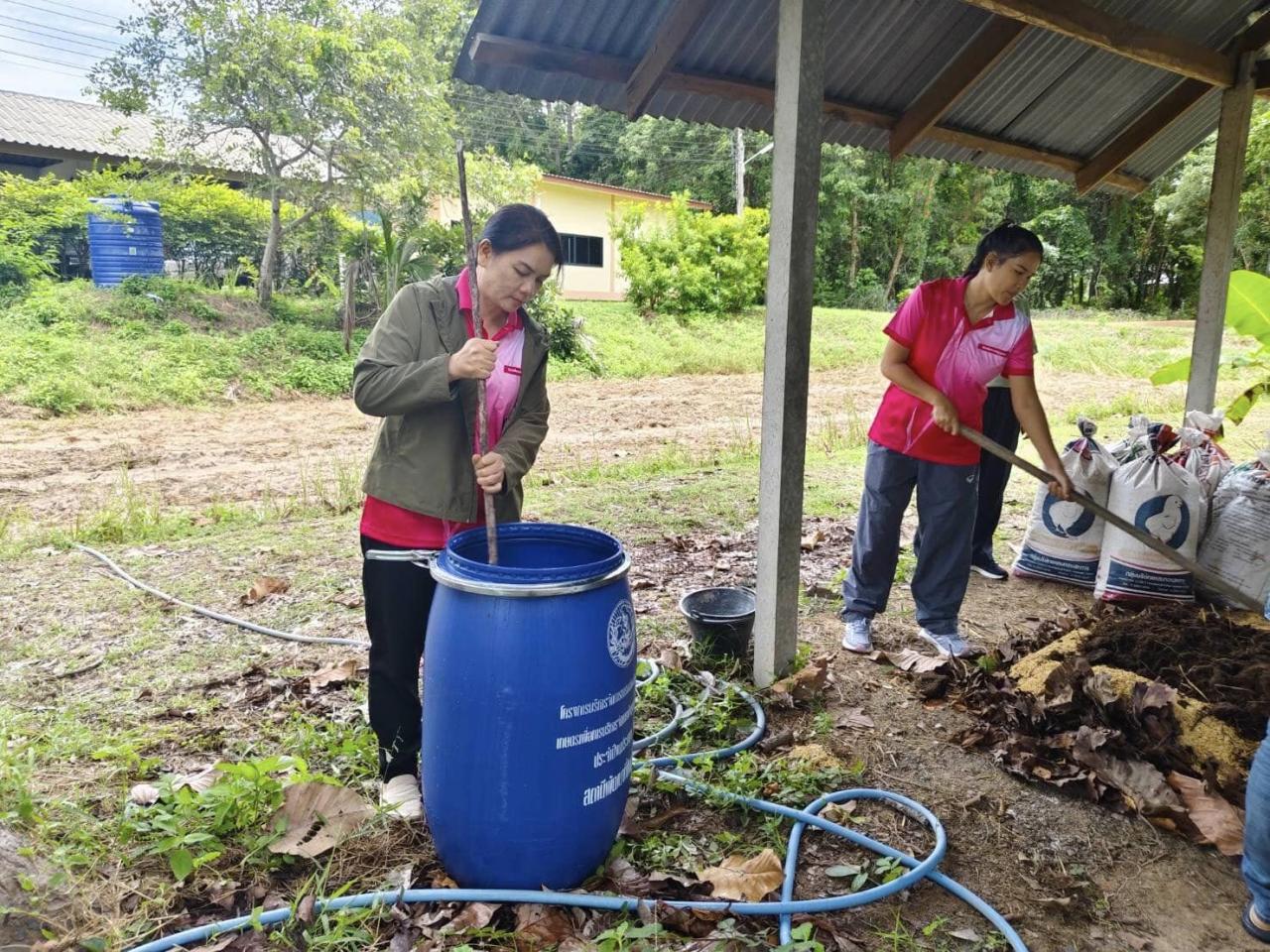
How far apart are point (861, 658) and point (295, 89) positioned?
1354 cm

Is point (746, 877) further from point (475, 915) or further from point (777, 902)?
point (475, 915)

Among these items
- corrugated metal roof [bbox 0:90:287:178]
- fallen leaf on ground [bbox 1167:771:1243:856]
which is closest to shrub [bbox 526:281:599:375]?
corrugated metal roof [bbox 0:90:287:178]

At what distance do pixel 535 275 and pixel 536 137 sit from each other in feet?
117

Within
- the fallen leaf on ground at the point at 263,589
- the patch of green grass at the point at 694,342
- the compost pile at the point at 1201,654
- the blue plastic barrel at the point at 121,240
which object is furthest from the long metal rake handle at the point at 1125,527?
the blue plastic barrel at the point at 121,240

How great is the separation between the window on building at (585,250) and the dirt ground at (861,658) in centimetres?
1512

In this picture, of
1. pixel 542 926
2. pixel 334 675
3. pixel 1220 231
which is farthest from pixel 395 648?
pixel 1220 231

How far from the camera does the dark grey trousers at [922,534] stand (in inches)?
146

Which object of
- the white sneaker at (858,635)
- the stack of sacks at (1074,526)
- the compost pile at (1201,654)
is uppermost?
the stack of sacks at (1074,526)

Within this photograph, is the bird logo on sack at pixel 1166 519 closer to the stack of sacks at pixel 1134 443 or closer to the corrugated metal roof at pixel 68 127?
the stack of sacks at pixel 1134 443

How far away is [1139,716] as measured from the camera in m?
2.93

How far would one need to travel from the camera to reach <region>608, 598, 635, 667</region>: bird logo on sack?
2121mm

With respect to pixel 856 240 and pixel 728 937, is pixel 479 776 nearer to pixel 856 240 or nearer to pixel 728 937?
pixel 728 937

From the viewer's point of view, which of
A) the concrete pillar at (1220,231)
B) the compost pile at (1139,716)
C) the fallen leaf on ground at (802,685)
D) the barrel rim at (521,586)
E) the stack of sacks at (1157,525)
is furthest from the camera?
the concrete pillar at (1220,231)

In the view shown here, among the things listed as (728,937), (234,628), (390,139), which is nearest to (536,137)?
(390,139)
